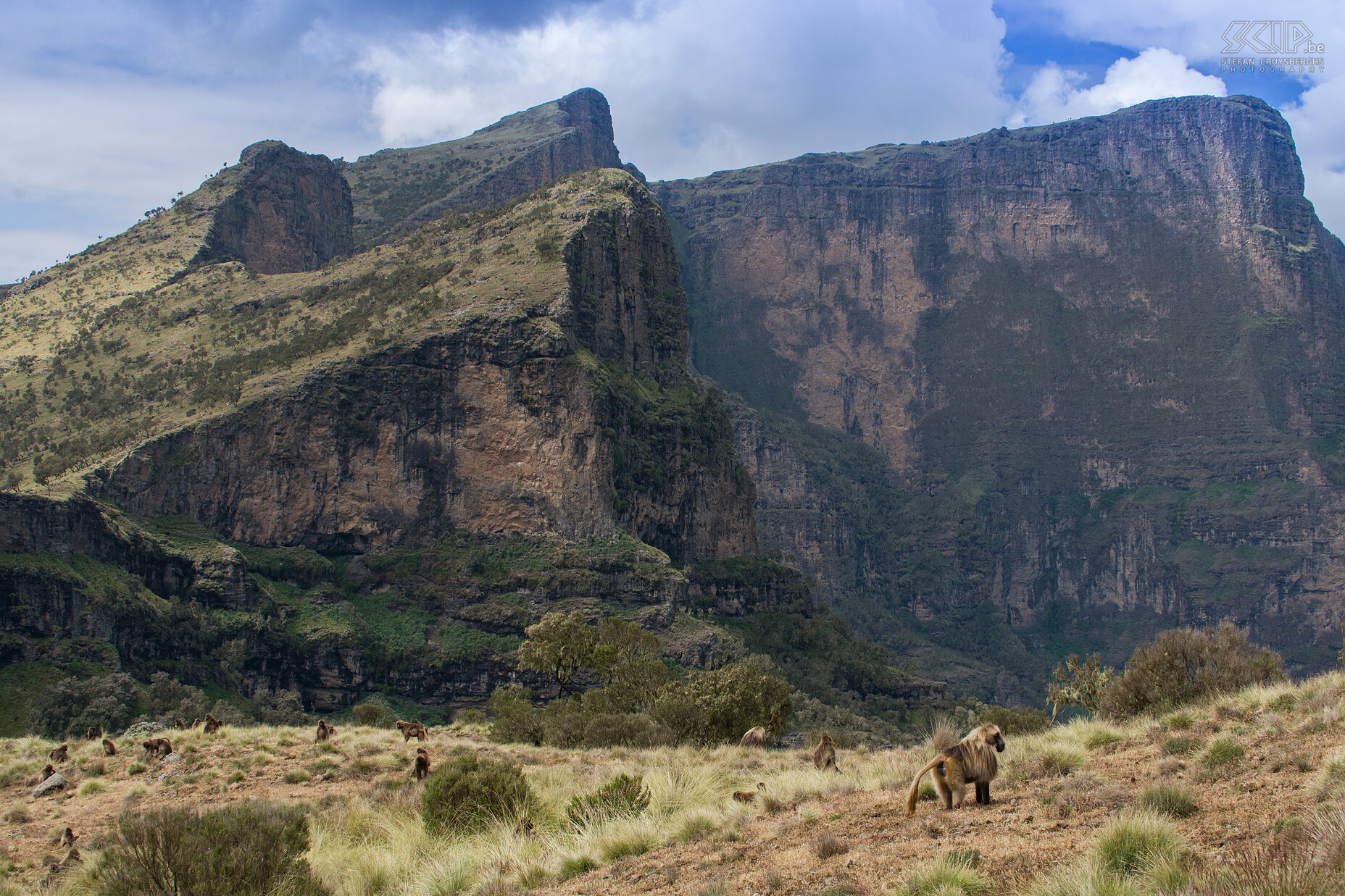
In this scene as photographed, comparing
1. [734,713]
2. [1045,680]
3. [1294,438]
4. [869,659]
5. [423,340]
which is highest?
[423,340]

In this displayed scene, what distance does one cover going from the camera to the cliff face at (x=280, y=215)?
449 feet

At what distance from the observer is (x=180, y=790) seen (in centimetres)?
2206

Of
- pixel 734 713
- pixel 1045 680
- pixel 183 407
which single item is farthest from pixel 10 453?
pixel 1045 680

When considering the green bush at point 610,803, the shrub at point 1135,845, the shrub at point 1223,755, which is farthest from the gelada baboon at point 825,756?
the shrub at point 1135,845

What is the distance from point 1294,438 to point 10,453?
203508mm

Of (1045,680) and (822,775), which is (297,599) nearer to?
(822,775)

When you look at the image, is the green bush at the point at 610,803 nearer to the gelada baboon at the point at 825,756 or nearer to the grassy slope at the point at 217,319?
the gelada baboon at the point at 825,756

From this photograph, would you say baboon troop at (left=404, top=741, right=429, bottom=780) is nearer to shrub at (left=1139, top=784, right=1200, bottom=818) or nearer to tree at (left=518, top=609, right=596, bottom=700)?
shrub at (left=1139, top=784, right=1200, bottom=818)

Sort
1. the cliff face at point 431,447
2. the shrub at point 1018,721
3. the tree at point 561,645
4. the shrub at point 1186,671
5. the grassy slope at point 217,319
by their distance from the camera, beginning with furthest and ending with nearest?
1. the grassy slope at point 217,319
2. the cliff face at point 431,447
3. the tree at point 561,645
4. the shrub at point 1018,721
5. the shrub at point 1186,671

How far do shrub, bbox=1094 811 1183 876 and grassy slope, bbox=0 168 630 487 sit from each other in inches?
3146

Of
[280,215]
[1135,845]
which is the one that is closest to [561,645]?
[1135,845]

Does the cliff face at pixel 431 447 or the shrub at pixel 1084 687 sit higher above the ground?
the cliff face at pixel 431 447

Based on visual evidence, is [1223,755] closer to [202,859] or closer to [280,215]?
[202,859]

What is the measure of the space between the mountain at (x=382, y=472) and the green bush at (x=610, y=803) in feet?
168
